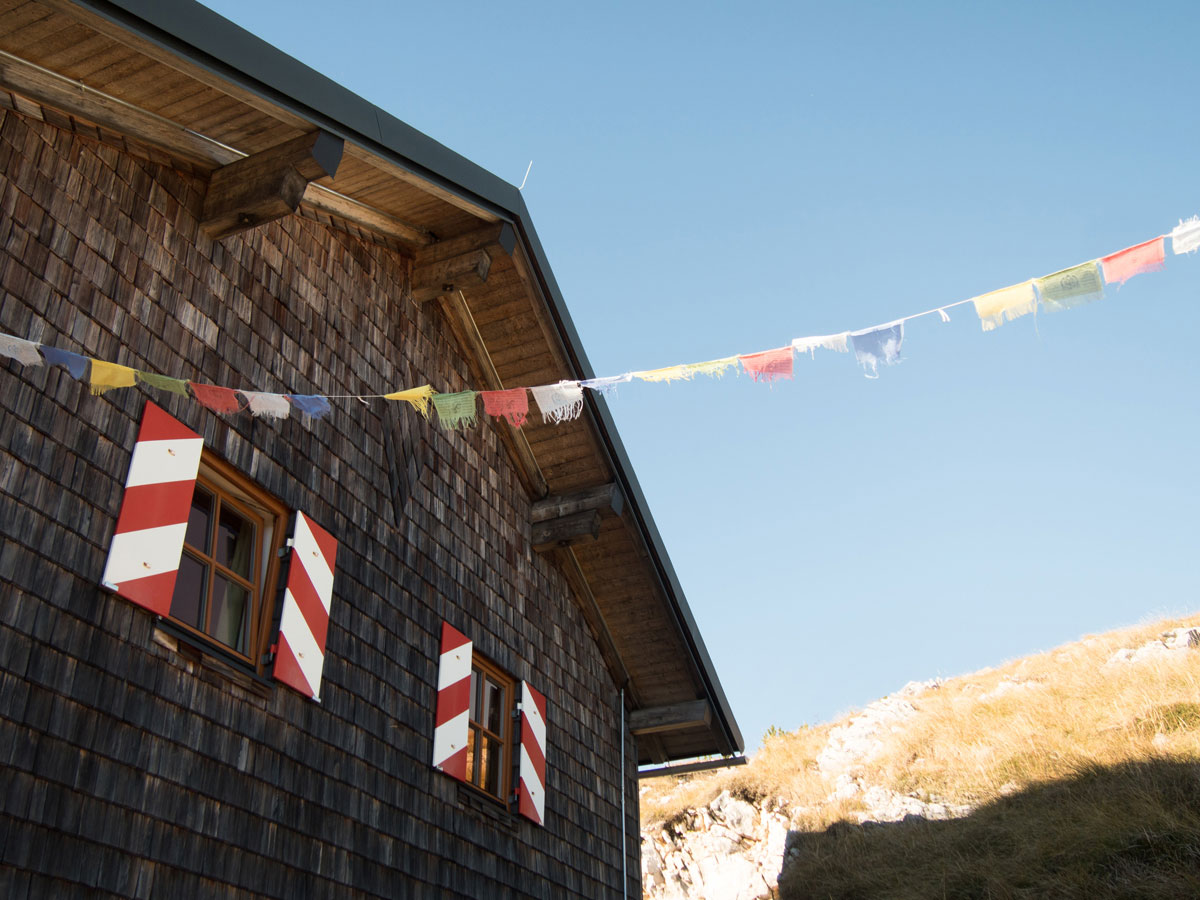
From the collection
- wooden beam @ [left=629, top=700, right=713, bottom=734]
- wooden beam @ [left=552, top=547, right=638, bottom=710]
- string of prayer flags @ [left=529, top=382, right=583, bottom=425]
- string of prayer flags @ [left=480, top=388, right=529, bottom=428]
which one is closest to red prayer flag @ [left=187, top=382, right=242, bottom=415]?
string of prayer flags @ [left=480, top=388, right=529, bottom=428]

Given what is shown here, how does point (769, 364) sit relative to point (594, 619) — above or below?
below

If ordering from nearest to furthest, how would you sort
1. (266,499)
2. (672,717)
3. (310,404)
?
(310,404), (266,499), (672,717)

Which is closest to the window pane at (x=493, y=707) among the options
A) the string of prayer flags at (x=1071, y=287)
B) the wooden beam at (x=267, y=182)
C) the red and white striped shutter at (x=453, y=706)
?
the red and white striped shutter at (x=453, y=706)

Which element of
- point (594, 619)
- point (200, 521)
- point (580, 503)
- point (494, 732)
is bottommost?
point (494, 732)

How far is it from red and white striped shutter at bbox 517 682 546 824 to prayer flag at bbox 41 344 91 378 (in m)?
4.27

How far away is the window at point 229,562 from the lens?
5039 millimetres

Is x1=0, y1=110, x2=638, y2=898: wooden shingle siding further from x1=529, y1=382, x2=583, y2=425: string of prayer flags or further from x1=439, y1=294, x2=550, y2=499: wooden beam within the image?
x1=529, y1=382, x2=583, y2=425: string of prayer flags

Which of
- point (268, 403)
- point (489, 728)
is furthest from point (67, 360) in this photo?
point (489, 728)

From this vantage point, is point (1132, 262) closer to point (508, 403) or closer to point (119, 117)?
point (508, 403)

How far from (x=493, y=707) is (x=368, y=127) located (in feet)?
12.9

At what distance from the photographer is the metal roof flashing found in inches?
179

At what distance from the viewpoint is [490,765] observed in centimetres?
723

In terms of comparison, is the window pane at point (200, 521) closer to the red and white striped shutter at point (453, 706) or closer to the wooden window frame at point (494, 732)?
the red and white striped shutter at point (453, 706)

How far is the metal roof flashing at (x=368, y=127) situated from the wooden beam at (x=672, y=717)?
15.2 inches
